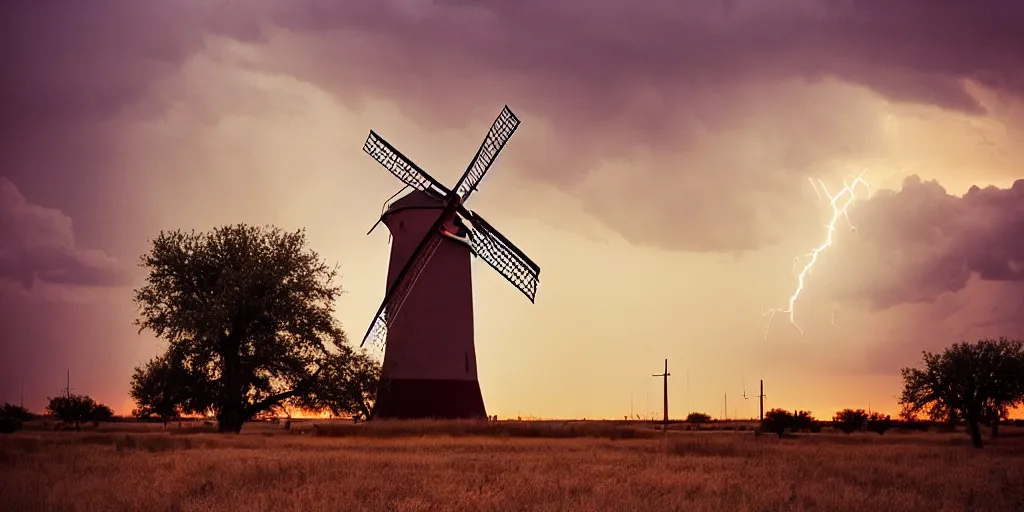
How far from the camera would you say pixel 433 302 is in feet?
159

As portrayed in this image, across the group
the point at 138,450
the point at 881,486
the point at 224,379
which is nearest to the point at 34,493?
the point at 138,450

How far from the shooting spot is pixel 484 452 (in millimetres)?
33125

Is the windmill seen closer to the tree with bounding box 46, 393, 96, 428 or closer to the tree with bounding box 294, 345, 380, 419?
the tree with bounding box 294, 345, 380, 419

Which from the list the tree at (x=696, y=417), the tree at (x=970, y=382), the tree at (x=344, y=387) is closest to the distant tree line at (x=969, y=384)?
the tree at (x=970, y=382)

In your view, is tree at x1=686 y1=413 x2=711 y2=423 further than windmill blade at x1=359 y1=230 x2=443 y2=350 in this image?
Yes

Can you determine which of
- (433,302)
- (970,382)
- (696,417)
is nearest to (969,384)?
(970,382)

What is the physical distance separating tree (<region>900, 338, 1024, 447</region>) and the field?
63.8ft

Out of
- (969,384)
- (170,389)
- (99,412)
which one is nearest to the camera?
(170,389)

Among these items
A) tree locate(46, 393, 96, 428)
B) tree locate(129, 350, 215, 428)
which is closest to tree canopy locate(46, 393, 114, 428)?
tree locate(46, 393, 96, 428)

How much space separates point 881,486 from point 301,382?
92.8 feet

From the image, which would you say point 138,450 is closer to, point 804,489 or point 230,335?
point 230,335

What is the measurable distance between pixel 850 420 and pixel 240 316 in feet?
178

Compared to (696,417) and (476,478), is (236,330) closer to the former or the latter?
(476,478)

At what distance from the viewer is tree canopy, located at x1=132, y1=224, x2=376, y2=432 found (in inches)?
1633
